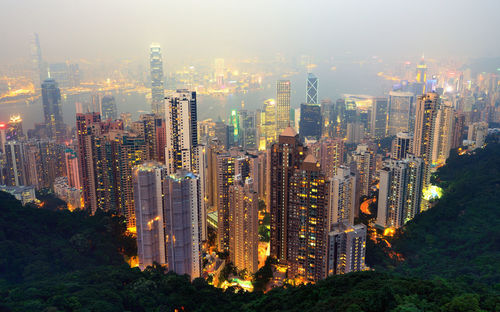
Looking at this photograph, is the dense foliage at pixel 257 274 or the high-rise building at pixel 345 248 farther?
the high-rise building at pixel 345 248

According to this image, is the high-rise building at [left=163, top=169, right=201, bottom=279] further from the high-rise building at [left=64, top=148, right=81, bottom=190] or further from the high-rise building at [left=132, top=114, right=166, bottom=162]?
the high-rise building at [left=64, top=148, right=81, bottom=190]

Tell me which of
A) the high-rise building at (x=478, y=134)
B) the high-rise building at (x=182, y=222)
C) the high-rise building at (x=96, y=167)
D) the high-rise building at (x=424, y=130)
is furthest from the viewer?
the high-rise building at (x=478, y=134)

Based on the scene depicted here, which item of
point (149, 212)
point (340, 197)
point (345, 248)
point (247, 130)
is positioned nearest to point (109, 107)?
point (247, 130)

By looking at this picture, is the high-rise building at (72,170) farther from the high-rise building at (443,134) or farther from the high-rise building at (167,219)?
the high-rise building at (443,134)

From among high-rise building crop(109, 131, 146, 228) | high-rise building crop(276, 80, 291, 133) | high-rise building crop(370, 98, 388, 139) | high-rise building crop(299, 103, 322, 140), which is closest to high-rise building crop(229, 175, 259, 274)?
high-rise building crop(109, 131, 146, 228)

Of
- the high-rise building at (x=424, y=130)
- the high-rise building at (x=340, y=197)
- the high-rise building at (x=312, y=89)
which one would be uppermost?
the high-rise building at (x=312, y=89)

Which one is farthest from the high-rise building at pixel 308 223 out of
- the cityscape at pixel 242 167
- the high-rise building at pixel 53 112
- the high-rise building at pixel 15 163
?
the high-rise building at pixel 53 112

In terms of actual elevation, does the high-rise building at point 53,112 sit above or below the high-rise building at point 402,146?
above

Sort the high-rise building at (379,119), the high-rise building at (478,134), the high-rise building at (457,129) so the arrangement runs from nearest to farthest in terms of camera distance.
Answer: the high-rise building at (478,134), the high-rise building at (457,129), the high-rise building at (379,119)
